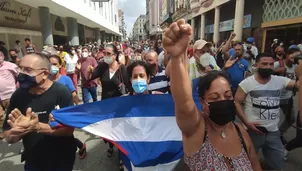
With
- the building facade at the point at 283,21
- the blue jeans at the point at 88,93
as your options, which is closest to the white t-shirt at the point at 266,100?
the blue jeans at the point at 88,93

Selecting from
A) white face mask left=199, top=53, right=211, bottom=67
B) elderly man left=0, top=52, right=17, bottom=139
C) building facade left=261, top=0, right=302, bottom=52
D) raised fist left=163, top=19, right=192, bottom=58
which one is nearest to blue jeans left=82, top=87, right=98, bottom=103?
elderly man left=0, top=52, right=17, bottom=139

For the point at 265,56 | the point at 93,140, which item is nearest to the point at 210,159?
the point at 265,56

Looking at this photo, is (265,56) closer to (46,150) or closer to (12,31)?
(46,150)

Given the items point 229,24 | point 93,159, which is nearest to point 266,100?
point 93,159

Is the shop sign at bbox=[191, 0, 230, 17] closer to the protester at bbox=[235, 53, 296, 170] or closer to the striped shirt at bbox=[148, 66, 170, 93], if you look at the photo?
the striped shirt at bbox=[148, 66, 170, 93]

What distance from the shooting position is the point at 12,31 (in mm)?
13531

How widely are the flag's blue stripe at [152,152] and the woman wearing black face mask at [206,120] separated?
78 cm

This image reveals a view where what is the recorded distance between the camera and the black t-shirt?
6.45 ft

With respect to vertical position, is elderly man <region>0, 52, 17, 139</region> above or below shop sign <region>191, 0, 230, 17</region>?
below

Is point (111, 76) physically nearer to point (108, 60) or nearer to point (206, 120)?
point (108, 60)

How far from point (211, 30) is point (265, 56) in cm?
2301

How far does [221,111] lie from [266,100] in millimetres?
1391

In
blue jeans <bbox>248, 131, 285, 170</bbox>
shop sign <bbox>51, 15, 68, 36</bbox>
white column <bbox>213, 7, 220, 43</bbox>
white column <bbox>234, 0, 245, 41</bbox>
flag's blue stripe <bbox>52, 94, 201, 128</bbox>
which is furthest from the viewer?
shop sign <bbox>51, 15, 68, 36</bbox>

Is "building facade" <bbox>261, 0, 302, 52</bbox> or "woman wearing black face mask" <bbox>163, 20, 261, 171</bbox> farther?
"building facade" <bbox>261, 0, 302, 52</bbox>
